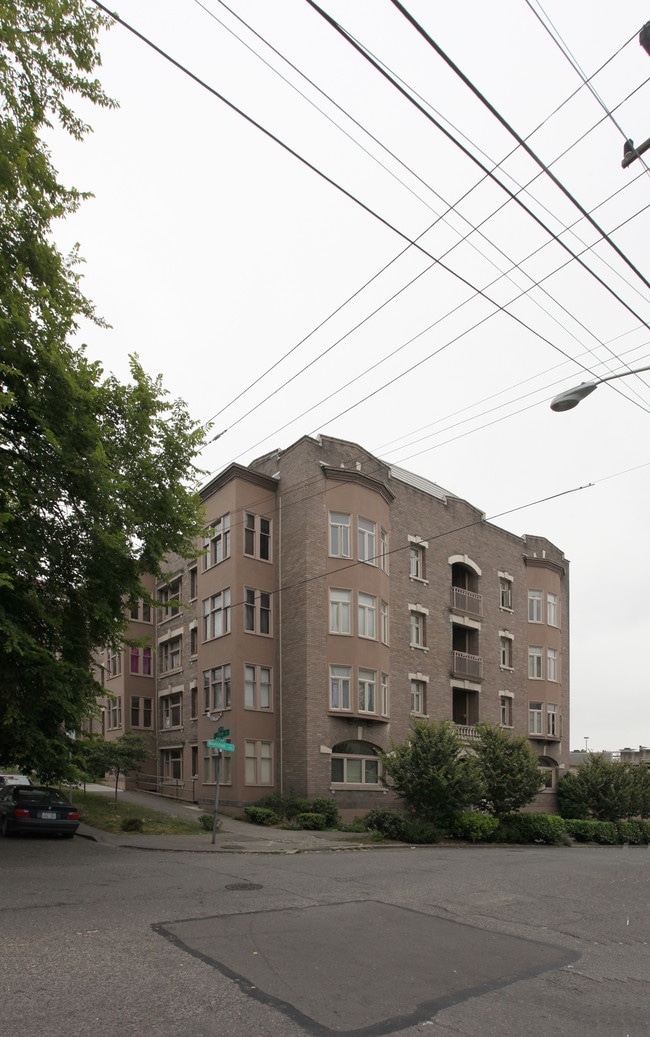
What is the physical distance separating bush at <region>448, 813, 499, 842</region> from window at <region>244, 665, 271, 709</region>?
25.9 feet

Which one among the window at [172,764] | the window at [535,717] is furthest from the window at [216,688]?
the window at [535,717]

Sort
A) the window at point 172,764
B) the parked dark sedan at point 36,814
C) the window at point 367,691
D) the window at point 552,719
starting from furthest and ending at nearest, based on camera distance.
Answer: the window at point 552,719, the window at point 172,764, the window at point 367,691, the parked dark sedan at point 36,814

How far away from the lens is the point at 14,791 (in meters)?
A: 21.4

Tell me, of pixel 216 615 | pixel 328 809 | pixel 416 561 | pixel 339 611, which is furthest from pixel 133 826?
pixel 416 561

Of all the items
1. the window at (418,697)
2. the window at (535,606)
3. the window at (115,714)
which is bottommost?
the window at (115,714)

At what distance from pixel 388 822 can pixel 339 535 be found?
10.5 metres

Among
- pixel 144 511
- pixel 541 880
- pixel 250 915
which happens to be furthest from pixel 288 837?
pixel 250 915

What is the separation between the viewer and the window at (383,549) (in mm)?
32647

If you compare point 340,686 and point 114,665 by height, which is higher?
point 340,686

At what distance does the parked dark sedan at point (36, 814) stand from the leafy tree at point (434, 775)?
10422mm

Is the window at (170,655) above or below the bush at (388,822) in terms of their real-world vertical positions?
above

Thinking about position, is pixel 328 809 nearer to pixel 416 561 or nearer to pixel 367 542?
pixel 367 542

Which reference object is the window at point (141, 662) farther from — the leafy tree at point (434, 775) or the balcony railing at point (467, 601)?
the leafy tree at point (434, 775)

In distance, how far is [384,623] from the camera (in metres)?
32.9
